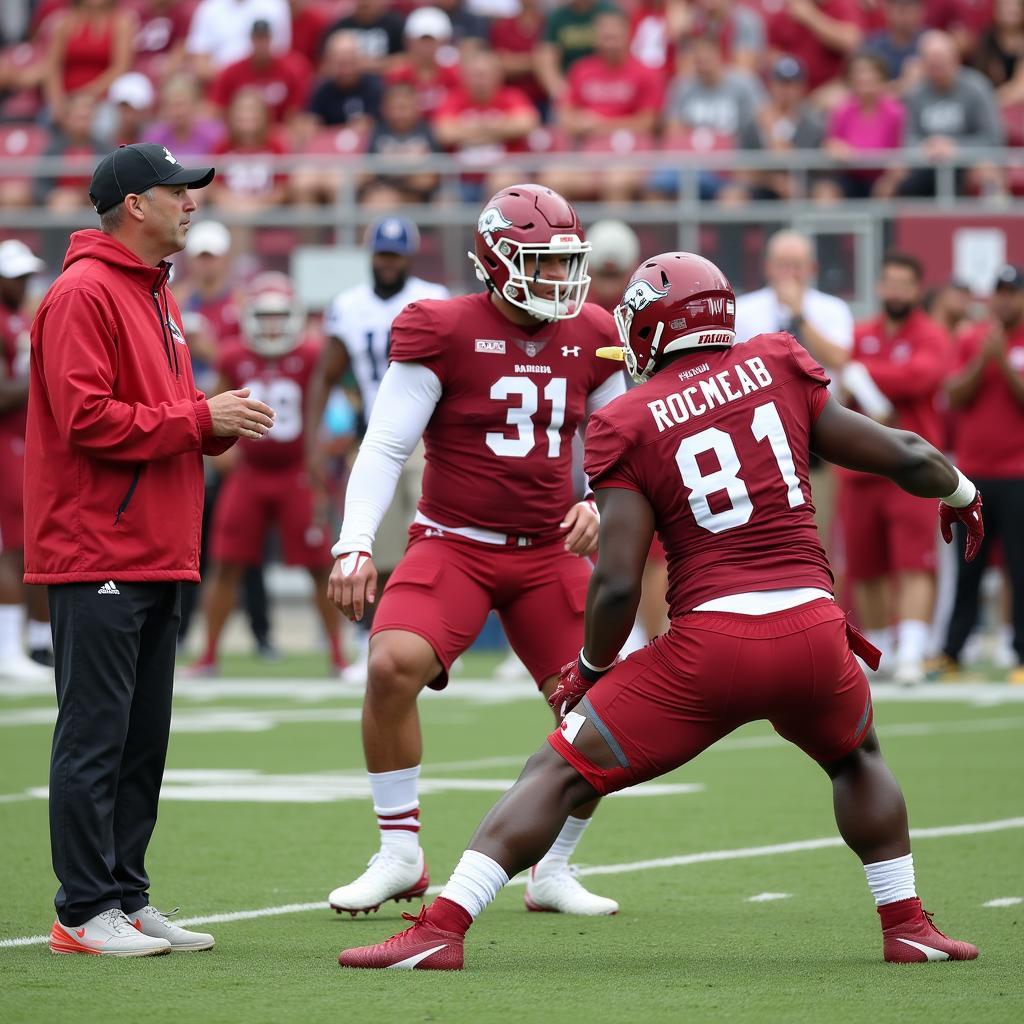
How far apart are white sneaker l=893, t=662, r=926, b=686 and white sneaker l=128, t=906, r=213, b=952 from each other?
7.70 metres

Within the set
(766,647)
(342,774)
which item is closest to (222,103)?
(342,774)

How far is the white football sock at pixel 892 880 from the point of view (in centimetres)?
526

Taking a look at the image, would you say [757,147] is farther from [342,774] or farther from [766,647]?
[766,647]

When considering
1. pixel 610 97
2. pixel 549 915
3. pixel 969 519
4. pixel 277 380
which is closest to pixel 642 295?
pixel 969 519

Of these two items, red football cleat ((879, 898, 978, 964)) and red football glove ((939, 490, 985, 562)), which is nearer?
red football cleat ((879, 898, 978, 964))

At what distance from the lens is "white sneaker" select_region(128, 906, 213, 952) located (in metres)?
5.46

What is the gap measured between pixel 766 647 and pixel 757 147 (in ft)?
41.3

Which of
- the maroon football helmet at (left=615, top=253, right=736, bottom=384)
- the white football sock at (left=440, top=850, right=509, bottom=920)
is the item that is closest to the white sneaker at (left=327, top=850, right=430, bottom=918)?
the white football sock at (left=440, top=850, right=509, bottom=920)

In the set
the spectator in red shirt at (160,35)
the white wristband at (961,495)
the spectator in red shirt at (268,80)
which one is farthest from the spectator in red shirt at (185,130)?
the white wristband at (961,495)

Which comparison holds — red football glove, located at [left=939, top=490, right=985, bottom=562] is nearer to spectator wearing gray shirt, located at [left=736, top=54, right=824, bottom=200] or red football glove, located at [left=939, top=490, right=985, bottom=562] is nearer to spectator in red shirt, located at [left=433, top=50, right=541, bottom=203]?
spectator wearing gray shirt, located at [left=736, top=54, right=824, bottom=200]

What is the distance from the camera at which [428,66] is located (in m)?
18.9

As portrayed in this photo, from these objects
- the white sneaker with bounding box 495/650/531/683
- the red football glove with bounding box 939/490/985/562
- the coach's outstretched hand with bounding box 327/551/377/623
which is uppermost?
the red football glove with bounding box 939/490/985/562

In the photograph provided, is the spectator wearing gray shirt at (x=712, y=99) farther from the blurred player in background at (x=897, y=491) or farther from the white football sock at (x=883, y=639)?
the white football sock at (x=883, y=639)

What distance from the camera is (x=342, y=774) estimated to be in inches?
362
